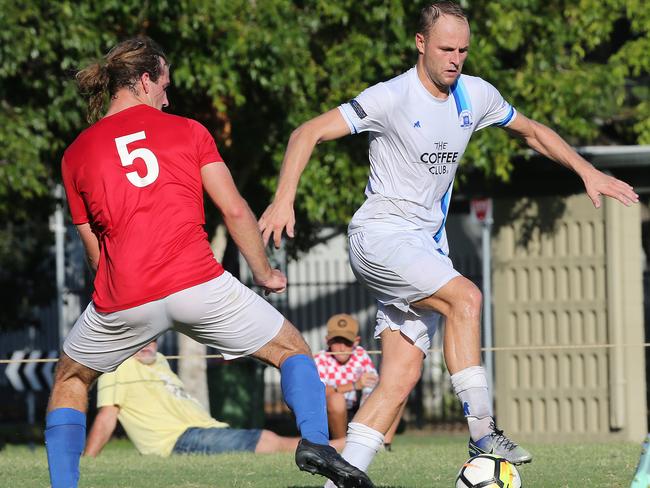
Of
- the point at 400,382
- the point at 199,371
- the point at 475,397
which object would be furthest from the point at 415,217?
the point at 199,371

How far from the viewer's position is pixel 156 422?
12195 mm

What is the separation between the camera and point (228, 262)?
60.5 feet

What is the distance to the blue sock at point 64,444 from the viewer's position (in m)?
6.24

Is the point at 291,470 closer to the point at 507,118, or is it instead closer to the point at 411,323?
the point at 411,323

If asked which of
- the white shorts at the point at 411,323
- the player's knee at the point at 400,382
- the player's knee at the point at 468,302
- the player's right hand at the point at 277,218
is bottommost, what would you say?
the player's knee at the point at 400,382

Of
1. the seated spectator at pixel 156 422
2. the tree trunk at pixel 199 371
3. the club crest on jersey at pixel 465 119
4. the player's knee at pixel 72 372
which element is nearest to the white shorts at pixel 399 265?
the club crest on jersey at pixel 465 119

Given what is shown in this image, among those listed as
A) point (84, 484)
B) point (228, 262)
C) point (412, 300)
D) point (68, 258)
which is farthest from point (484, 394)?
point (68, 258)

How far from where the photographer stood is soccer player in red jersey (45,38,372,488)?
5.84 m

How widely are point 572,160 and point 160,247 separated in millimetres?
2386

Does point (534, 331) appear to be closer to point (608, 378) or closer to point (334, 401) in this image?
point (608, 378)

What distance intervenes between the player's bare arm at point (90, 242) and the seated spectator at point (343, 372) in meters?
6.73

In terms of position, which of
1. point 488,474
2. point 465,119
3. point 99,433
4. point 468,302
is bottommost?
point 99,433

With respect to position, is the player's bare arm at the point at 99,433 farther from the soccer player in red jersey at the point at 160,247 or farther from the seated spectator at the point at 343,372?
the soccer player in red jersey at the point at 160,247

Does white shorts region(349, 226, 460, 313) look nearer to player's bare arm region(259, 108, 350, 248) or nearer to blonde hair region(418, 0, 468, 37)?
player's bare arm region(259, 108, 350, 248)
